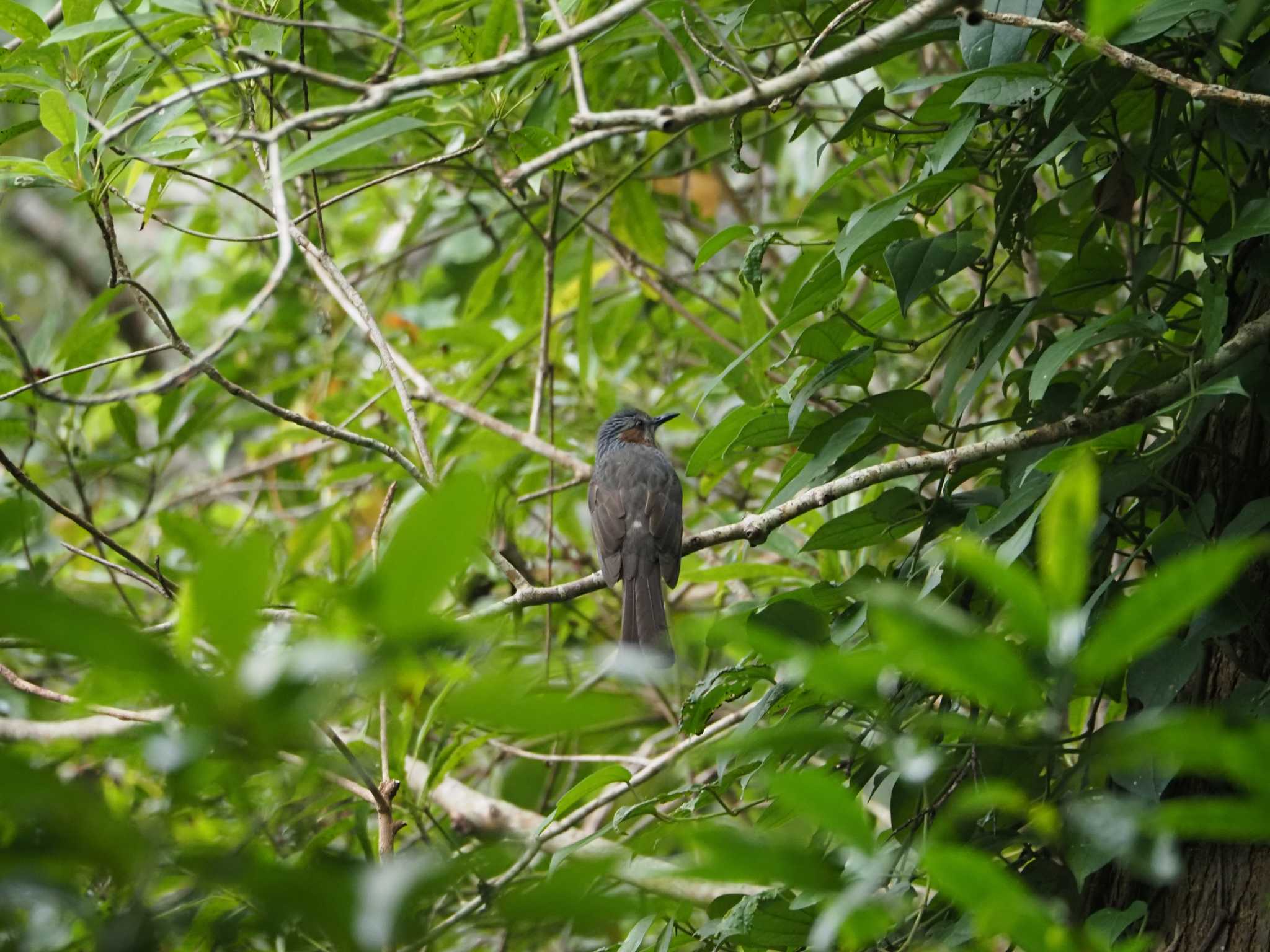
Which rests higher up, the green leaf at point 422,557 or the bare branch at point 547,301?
the green leaf at point 422,557

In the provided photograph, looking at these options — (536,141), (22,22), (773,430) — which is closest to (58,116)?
(22,22)

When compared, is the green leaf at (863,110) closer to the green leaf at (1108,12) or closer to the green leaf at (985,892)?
the green leaf at (1108,12)

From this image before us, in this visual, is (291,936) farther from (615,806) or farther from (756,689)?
(615,806)

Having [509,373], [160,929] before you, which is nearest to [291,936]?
[160,929]

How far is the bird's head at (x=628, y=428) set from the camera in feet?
17.4

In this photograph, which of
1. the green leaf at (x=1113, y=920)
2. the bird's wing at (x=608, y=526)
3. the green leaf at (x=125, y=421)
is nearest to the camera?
the green leaf at (x=1113, y=920)

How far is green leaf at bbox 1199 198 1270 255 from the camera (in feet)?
6.93

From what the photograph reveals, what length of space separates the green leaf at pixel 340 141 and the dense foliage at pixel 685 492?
0.02 metres

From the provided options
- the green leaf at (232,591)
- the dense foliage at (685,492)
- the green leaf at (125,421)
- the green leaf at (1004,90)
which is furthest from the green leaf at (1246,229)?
the green leaf at (125,421)

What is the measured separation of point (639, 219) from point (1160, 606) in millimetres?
4085

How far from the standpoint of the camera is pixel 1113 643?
2.77 feet

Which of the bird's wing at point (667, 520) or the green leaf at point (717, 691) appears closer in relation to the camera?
the green leaf at point (717, 691)

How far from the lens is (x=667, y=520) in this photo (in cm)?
479

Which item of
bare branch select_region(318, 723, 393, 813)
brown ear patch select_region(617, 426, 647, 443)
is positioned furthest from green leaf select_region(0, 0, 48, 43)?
brown ear patch select_region(617, 426, 647, 443)
